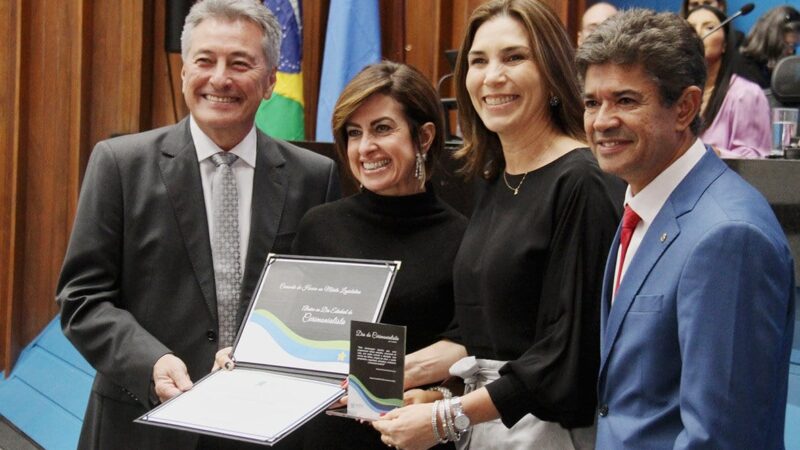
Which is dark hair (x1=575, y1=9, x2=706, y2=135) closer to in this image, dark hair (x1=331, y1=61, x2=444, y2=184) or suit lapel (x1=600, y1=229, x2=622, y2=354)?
suit lapel (x1=600, y1=229, x2=622, y2=354)

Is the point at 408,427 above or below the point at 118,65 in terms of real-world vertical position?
below

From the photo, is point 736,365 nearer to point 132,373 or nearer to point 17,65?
point 132,373

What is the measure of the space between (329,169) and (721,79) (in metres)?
2.53

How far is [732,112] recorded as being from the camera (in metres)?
4.34

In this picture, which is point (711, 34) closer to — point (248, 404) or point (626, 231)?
point (626, 231)

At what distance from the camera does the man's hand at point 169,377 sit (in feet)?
7.07

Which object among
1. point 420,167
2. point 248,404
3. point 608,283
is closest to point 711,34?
point 420,167

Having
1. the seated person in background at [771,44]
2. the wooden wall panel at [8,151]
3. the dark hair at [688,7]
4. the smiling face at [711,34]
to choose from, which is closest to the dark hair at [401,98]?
the smiling face at [711,34]

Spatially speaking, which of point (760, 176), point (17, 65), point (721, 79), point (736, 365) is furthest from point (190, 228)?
point (17, 65)

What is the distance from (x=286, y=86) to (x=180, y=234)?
2942mm

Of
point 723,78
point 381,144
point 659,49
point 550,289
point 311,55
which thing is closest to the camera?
point 659,49

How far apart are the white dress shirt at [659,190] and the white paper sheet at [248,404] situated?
0.70m

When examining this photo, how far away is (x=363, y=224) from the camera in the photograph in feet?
7.88

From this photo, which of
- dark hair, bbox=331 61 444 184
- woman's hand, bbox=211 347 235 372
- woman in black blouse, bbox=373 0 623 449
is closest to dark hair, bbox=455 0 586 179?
woman in black blouse, bbox=373 0 623 449
